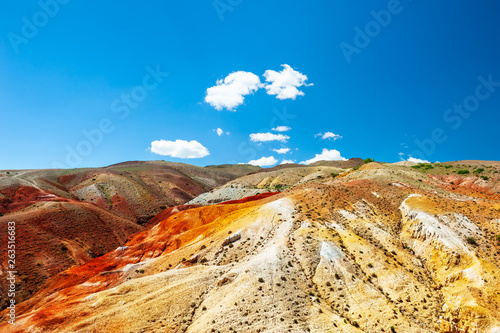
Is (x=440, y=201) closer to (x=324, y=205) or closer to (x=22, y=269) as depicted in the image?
(x=324, y=205)

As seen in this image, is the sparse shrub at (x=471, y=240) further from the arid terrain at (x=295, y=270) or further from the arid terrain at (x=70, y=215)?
the arid terrain at (x=70, y=215)

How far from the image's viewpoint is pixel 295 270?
74.9 ft

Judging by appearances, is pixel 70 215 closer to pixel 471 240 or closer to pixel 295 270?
pixel 295 270

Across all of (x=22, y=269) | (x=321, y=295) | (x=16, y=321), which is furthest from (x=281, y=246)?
(x=22, y=269)

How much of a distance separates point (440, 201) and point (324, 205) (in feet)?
46.7
